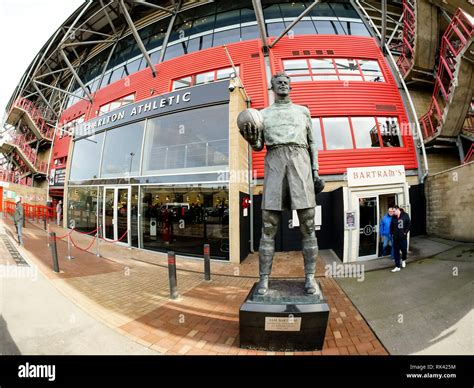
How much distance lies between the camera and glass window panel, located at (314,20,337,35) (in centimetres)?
996

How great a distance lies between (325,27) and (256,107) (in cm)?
677

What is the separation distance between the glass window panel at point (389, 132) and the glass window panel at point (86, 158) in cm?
1260

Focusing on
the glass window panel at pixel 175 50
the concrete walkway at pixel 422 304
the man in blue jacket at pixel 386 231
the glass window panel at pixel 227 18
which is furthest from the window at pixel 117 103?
the concrete walkway at pixel 422 304

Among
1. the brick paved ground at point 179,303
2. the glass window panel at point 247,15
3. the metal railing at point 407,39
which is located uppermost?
the glass window panel at point 247,15

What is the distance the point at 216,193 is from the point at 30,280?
431cm

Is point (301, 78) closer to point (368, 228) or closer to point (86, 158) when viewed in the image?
point (368, 228)

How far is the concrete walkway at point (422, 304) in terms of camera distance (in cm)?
185

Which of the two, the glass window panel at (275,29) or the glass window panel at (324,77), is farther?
the glass window panel at (275,29)

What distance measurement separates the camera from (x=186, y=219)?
22.5 ft

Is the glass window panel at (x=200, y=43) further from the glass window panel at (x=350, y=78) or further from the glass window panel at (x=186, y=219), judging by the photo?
the glass window panel at (x=186, y=219)

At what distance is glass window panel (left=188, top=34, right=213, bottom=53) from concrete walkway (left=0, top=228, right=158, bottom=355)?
1199cm

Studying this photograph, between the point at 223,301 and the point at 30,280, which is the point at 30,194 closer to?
the point at 30,280

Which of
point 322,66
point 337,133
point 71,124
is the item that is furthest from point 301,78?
point 71,124

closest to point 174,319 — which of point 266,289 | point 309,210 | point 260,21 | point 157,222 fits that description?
point 266,289
